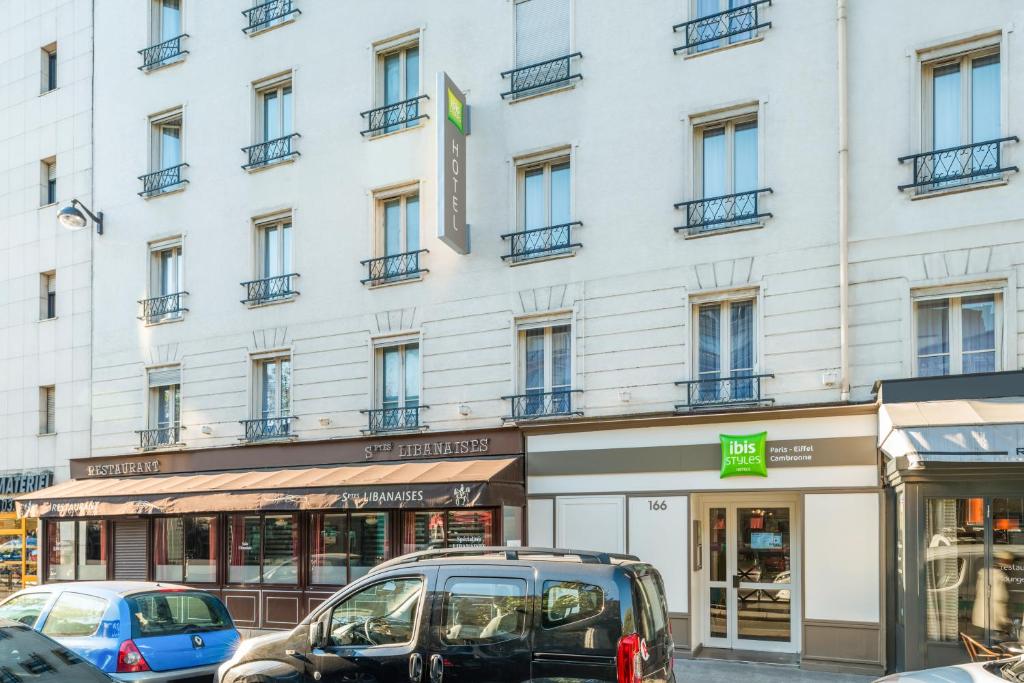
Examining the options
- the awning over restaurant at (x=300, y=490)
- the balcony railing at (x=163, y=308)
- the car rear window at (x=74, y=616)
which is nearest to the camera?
the car rear window at (x=74, y=616)

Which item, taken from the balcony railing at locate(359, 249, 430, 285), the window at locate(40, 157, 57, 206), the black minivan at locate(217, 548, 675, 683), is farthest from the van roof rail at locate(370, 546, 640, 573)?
the window at locate(40, 157, 57, 206)

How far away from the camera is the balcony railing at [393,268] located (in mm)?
16688

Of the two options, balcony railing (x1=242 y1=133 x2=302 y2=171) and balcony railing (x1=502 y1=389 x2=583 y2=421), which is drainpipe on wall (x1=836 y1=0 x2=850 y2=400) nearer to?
balcony railing (x1=502 y1=389 x2=583 y2=421)

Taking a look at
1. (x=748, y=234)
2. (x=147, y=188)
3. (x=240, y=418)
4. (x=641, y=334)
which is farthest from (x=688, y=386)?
(x=147, y=188)

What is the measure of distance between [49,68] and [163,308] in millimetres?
7752

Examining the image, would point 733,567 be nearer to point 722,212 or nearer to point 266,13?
point 722,212

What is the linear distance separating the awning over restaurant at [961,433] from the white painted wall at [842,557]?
152 centimetres

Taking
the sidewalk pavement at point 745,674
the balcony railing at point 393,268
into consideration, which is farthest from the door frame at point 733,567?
the balcony railing at point 393,268

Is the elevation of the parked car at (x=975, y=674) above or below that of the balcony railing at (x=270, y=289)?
below

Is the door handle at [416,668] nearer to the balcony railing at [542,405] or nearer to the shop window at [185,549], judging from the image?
the balcony railing at [542,405]

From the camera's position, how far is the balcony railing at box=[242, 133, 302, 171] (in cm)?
1845

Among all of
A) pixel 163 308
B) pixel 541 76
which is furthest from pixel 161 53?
pixel 541 76

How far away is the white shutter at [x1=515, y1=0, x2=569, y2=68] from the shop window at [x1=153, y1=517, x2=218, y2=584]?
35.7 feet

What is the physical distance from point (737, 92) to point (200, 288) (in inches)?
460
